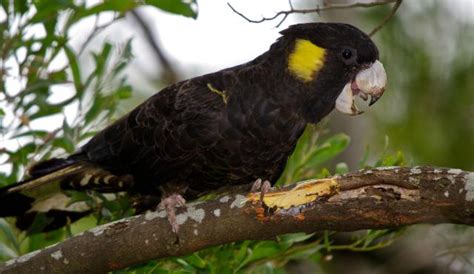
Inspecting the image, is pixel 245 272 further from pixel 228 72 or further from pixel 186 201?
pixel 228 72

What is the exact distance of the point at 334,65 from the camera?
270 centimetres

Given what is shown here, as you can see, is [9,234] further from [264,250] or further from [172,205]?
[264,250]

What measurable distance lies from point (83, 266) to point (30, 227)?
2.06 ft

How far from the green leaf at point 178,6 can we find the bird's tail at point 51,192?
64 cm

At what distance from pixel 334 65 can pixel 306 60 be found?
0.10 metres

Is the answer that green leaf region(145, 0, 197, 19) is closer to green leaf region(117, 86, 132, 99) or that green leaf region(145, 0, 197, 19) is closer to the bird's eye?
green leaf region(117, 86, 132, 99)

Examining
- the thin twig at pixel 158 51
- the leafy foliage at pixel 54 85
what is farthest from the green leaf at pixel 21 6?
the thin twig at pixel 158 51

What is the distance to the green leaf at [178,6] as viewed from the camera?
301 centimetres

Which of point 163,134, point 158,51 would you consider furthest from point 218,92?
point 158,51

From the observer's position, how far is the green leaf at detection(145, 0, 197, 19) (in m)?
3.01

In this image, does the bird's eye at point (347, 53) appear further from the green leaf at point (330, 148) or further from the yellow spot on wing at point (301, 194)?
the yellow spot on wing at point (301, 194)

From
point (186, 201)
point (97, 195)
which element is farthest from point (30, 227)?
point (186, 201)

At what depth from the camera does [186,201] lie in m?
2.95

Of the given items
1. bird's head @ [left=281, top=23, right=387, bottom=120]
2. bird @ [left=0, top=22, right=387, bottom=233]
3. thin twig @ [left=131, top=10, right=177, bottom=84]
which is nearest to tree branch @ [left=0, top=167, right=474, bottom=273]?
bird @ [left=0, top=22, right=387, bottom=233]
